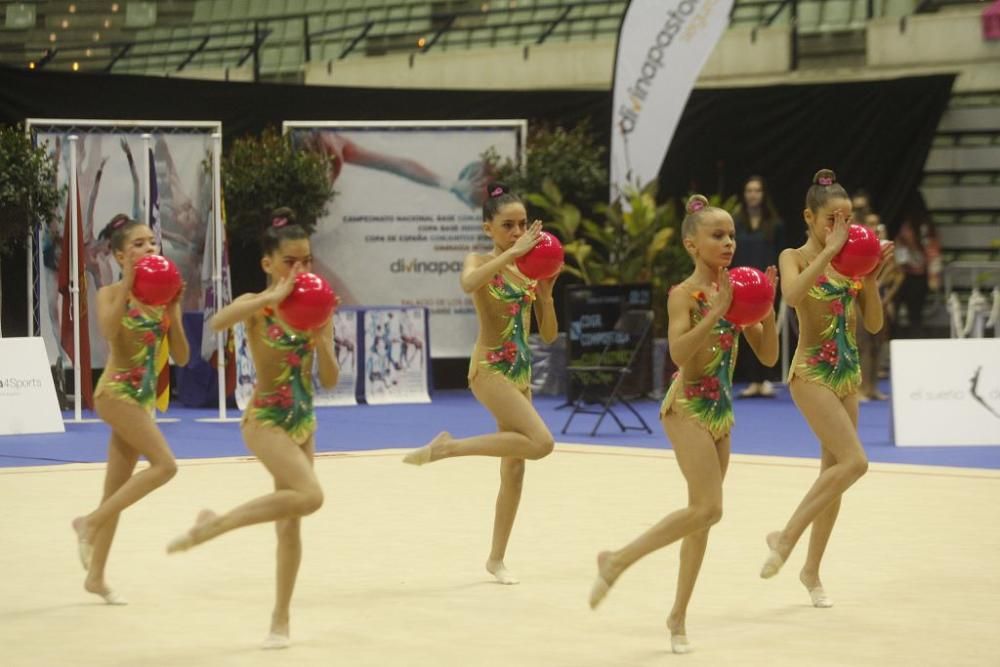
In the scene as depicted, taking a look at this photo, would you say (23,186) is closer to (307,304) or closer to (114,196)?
(114,196)

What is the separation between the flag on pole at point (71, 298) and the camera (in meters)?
12.6

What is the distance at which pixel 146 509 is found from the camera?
28.0ft

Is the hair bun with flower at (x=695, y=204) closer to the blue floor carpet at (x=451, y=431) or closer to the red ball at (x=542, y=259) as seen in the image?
the red ball at (x=542, y=259)

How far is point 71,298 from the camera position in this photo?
42.4 ft

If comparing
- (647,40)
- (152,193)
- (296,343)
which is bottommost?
(296,343)

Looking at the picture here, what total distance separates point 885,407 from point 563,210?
11.7 ft

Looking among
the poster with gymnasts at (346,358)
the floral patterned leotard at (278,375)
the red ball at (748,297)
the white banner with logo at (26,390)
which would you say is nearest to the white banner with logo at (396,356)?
the poster with gymnasts at (346,358)

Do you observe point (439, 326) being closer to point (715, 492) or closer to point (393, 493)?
point (393, 493)

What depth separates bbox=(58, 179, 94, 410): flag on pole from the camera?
495 inches

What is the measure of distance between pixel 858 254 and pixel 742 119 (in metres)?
10.8

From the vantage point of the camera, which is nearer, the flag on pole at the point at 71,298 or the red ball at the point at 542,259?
the red ball at the point at 542,259

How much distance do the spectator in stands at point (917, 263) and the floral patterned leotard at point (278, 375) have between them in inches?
462

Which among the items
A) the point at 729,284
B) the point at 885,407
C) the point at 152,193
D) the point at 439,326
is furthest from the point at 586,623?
the point at 439,326

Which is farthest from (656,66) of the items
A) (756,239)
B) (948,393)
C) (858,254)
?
(858,254)
